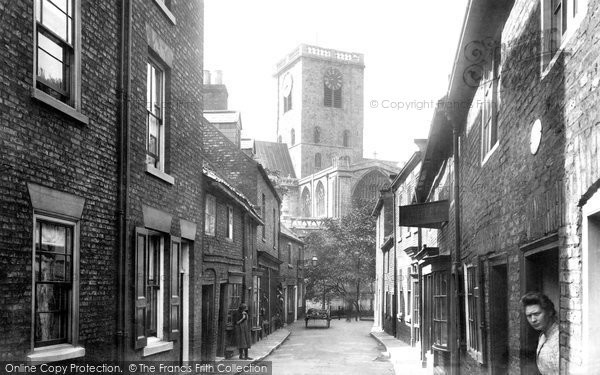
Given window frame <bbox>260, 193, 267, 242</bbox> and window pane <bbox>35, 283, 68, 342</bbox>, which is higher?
window frame <bbox>260, 193, 267, 242</bbox>

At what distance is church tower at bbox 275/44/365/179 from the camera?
8481 centimetres

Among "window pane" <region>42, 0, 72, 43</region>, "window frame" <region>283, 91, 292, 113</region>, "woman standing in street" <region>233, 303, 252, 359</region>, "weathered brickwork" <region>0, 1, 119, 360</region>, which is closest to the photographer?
"weathered brickwork" <region>0, 1, 119, 360</region>

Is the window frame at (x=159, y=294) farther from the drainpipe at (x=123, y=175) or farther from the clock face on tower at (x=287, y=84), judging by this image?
the clock face on tower at (x=287, y=84)

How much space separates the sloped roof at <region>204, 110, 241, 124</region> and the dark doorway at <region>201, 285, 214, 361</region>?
1020 centimetres

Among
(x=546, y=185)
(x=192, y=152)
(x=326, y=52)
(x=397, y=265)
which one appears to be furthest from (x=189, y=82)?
(x=326, y=52)

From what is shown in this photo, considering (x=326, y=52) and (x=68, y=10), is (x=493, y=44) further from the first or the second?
(x=326, y=52)

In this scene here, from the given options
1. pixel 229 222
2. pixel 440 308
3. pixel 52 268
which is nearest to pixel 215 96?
pixel 229 222

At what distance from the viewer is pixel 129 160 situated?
9594 millimetres

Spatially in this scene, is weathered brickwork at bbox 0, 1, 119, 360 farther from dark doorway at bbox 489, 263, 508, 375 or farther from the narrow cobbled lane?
the narrow cobbled lane

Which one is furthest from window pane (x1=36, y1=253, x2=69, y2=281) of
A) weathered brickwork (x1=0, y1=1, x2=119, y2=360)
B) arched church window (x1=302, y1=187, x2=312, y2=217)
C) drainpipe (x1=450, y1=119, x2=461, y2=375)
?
arched church window (x1=302, y1=187, x2=312, y2=217)

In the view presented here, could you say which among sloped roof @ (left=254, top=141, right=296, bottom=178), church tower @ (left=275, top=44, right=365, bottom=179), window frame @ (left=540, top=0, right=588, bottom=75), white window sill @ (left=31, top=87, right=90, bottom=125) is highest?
church tower @ (left=275, top=44, right=365, bottom=179)

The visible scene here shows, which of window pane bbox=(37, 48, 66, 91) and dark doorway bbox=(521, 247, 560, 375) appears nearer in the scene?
dark doorway bbox=(521, 247, 560, 375)

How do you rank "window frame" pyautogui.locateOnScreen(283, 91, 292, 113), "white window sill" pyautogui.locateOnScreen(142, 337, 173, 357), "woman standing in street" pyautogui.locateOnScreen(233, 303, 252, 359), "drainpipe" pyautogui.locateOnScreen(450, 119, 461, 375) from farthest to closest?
"window frame" pyautogui.locateOnScreen(283, 91, 292, 113) < "woman standing in street" pyautogui.locateOnScreen(233, 303, 252, 359) < "drainpipe" pyautogui.locateOnScreen(450, 119, 461, 375) < "white window sill" pyautogui.locateOnScreen(142, 337, 173, 357)

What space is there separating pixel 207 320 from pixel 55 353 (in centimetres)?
1104
